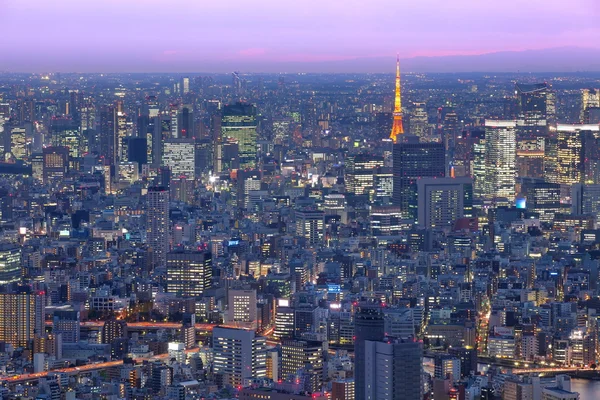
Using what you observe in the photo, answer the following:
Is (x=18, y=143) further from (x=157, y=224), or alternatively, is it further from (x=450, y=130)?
(x=157, y=224)

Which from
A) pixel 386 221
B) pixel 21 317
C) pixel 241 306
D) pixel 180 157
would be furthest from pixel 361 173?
pixel 21 317

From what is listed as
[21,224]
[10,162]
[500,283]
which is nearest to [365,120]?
[10,162]

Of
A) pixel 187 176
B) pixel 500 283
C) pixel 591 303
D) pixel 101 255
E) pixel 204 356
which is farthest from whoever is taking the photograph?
pixel 187 176

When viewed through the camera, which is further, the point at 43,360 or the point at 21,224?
the point at 21,224

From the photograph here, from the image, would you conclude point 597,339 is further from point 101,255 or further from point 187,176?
point 187,176

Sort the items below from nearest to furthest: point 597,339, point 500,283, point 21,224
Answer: point 597,339
point 500,283
point 21,224

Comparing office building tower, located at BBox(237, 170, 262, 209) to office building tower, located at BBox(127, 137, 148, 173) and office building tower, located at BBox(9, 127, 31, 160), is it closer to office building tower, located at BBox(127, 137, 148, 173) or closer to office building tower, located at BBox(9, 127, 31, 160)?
office building tower, located at BBox(127, 137, 148, 173)
